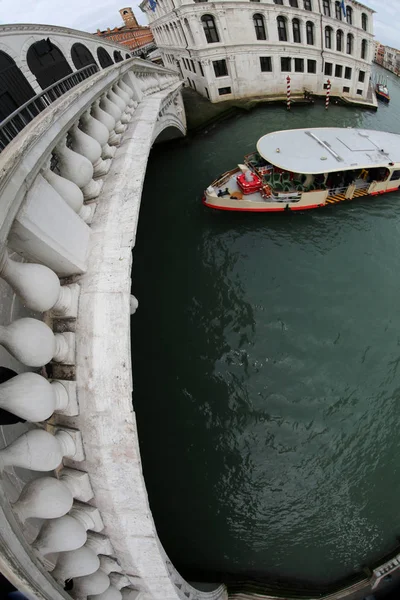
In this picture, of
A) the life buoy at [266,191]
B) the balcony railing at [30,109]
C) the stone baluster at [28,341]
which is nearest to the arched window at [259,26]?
the life buoy at [266,191]

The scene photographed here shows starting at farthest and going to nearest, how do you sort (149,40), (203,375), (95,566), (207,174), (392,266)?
1. (149,40)
2. (207,174)
3. (392,266)
4. (203,375)
5. (95,566)

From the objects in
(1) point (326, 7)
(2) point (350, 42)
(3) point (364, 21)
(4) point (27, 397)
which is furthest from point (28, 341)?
(3) point (364, 21)

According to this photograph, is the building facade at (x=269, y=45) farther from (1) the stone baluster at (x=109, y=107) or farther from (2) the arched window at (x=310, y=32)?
(1) the stone baluster at (x=109, y=107)

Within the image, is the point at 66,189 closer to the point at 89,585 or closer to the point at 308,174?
the point at 89,585

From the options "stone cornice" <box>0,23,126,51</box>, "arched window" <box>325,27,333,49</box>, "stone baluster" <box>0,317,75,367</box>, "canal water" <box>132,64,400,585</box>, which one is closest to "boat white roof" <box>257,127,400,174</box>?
"canal water" <box>132,64,400,585</box>

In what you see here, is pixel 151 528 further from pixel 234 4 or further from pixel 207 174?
pixel 234 4

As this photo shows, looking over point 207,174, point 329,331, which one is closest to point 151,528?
point 329,331
